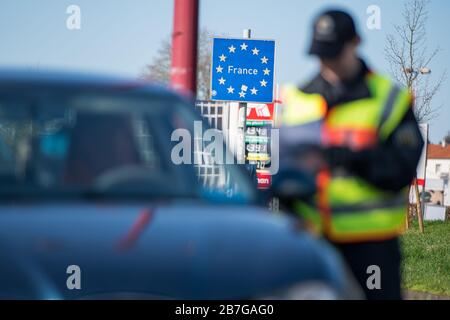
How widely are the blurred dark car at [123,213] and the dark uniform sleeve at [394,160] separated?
0.47 metres

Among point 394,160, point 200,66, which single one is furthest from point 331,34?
point 200,66

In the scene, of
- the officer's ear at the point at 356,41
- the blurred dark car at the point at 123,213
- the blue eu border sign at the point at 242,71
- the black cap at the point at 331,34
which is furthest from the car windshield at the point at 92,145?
the blue eu border sign at the point at 242,71

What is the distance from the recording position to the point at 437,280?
10594 millimetres

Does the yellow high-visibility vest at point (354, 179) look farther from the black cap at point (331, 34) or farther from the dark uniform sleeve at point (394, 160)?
the black cap at point (331, 34)

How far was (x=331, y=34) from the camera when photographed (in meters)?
4.52

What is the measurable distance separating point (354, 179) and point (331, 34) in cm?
62

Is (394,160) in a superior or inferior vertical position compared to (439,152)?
superior

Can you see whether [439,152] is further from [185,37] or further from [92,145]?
[92,145]

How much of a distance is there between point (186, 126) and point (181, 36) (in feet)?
6.85

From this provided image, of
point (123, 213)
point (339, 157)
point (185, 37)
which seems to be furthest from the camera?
point (185, 37)

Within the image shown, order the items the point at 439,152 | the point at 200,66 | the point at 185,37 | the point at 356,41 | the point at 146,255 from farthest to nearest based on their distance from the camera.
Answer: the point at 439,152, the point at 200,66, the point at 185,37, the point at 356,41, the point at 146,255

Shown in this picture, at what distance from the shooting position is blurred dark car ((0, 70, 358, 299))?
3.22 metres

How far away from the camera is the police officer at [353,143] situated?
14.6 ft

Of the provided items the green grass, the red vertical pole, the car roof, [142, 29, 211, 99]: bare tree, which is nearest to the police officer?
the car roof
